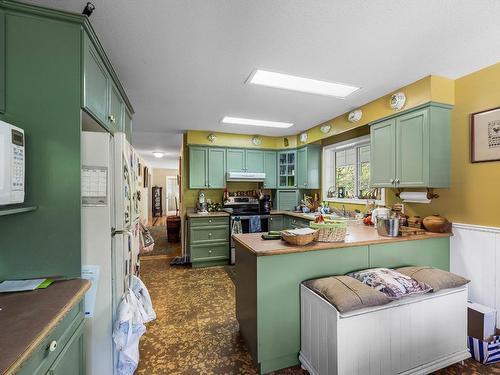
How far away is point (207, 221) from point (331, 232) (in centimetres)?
262

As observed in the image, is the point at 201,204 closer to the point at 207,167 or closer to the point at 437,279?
the point at 207,167

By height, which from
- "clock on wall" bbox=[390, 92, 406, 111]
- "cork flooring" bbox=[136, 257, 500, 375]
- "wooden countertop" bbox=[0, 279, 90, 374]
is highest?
"clock on wall" bbox=[390, 92, 406, 111]

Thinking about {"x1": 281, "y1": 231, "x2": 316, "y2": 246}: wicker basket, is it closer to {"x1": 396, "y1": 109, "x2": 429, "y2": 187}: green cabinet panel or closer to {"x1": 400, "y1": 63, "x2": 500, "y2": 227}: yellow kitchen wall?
{"x1": 396, "y1": 109, "x2": 429, "y2": 187}: green cabinet panel

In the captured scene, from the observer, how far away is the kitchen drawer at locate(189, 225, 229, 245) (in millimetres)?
4082

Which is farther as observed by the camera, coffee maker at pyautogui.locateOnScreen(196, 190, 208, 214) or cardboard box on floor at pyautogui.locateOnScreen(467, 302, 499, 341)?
coffee maker at pyautogui.locateOnScreen(196, 190, 208, 214)

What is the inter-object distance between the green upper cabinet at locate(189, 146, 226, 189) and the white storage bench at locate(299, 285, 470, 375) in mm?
3097

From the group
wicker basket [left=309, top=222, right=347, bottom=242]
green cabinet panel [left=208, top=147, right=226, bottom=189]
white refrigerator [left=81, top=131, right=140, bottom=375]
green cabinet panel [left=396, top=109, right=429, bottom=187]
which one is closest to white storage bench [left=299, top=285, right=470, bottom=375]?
wicker basket [left=309, top=222, right=347, bottom=242]

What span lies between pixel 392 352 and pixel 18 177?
2444 millimetres

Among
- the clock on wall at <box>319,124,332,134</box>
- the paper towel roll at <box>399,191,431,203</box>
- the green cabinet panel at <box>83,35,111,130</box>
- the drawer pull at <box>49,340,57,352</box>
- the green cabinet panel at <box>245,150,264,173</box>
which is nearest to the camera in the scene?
the drawer pull at <box>49,340,57,352</box>

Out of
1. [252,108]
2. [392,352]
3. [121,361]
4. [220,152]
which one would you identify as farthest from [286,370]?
[220,152]

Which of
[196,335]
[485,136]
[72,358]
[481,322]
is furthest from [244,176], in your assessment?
[72,358]

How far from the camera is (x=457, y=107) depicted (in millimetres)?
2355

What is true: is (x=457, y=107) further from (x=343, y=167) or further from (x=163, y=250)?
(x=163, y=250)

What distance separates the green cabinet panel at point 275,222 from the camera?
15.0 ft
